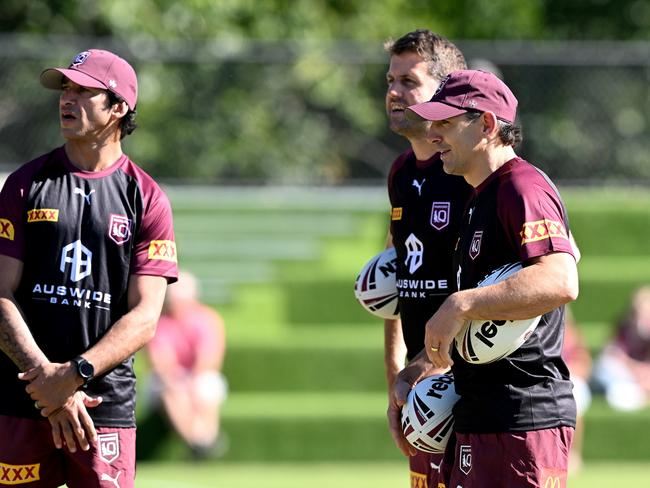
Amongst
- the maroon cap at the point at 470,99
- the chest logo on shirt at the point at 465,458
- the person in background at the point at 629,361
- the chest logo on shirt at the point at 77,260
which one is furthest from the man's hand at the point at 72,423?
the person in background at the point at 629,361

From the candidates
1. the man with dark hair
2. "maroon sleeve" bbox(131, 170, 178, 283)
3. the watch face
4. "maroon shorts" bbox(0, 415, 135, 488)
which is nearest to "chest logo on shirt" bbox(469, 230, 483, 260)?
the man with dark hair

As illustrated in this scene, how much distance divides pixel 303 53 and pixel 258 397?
12.4 feet

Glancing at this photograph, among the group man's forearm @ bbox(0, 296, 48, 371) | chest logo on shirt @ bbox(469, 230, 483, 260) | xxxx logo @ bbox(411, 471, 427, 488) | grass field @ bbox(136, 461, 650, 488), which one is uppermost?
chest logo on shirt @ bbox(469, 230, 483, 260)

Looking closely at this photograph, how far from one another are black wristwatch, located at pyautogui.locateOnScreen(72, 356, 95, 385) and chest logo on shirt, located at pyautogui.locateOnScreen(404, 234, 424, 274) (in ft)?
4.35

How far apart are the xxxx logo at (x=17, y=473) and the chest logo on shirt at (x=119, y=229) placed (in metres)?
0.92

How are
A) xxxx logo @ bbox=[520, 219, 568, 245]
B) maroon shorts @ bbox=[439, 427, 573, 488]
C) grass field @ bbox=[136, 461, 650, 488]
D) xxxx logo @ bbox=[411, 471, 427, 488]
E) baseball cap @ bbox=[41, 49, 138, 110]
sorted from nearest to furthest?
xxxx logo @ bbox=[520, 219, 568, 245] < maroon shorts @ bbox=[439, 427, 573, 488] < baseball cap @ bbox=[41, 49, 138, 110] < xxxx logo @ bbox=[411, 471, 427, 488] < grass field @ bbox=[136, 461, 650, 488]

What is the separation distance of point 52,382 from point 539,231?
1.89m

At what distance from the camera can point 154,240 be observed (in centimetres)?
514

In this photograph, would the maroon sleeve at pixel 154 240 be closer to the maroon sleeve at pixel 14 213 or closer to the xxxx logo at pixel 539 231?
the maroon sleeve at pixel 14 213

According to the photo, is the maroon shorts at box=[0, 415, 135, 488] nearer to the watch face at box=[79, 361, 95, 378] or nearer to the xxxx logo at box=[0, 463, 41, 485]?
the xxxx logo at box=[0, 463, 41, 485]

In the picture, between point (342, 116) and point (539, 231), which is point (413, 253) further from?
point (342, 116)

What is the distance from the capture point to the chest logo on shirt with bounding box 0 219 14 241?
4.98 m

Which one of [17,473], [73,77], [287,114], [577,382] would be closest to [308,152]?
[287,114]

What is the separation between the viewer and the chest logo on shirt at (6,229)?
498cm
